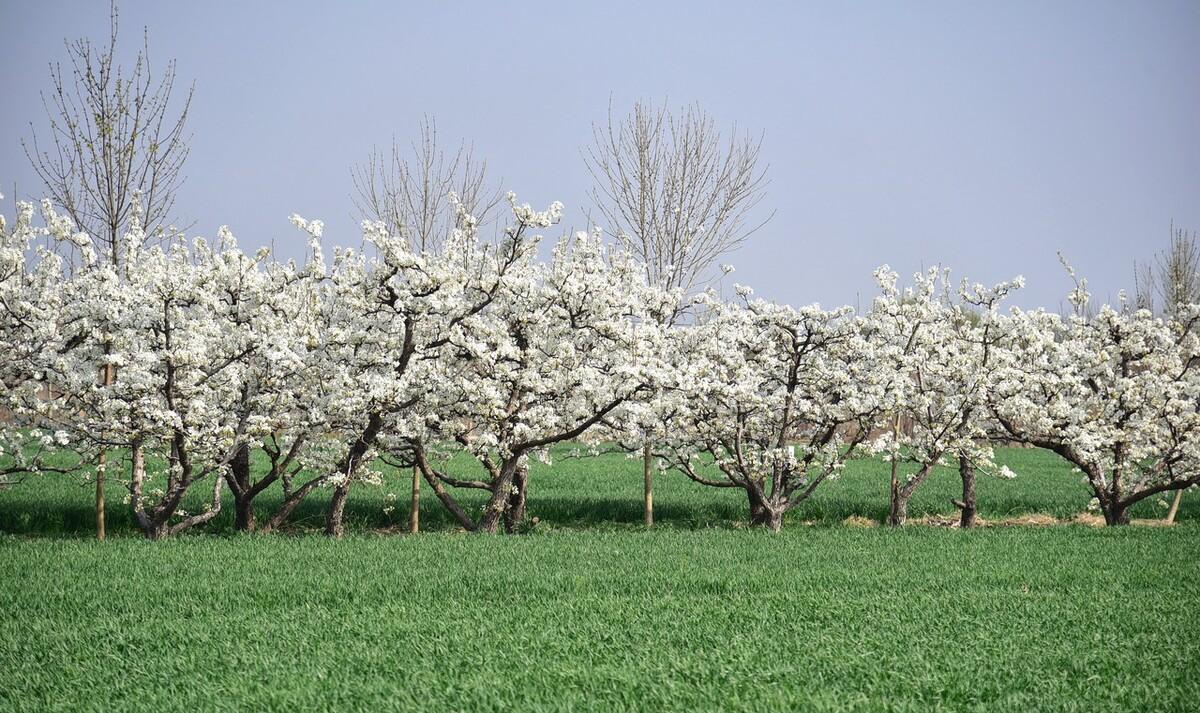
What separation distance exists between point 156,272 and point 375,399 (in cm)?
316

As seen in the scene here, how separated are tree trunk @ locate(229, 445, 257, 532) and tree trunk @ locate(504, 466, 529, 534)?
3.94 metres

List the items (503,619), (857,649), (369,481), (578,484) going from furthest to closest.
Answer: (578,484), (369,481), (503,619), (857,649)

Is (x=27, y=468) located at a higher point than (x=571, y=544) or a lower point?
higher

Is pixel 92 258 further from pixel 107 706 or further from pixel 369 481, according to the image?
pixel 107 706

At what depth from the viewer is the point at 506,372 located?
14.4 m

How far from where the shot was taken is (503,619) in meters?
8.53

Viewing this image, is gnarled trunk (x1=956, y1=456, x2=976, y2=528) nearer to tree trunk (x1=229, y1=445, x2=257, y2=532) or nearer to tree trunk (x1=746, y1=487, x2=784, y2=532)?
tree trunk (x1=746, y1=487, x2=784, y2=532)

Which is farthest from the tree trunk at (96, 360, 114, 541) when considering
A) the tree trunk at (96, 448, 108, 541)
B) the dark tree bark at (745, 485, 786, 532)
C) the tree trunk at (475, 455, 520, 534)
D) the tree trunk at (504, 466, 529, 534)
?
the dark tree bark at (745, 485, 786, 532)

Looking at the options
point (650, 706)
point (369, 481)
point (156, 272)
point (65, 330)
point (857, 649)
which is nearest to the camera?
point (650, 706)

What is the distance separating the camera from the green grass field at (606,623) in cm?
654

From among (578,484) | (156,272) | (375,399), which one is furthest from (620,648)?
(578,484)

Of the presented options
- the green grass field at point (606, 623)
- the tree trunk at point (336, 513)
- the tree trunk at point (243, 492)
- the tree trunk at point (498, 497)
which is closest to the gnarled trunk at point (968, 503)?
the green grass field at point (606, 623)

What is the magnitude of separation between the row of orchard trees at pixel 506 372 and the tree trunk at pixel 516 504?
0.21 ft

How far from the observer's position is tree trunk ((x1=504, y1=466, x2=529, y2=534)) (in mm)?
16031
